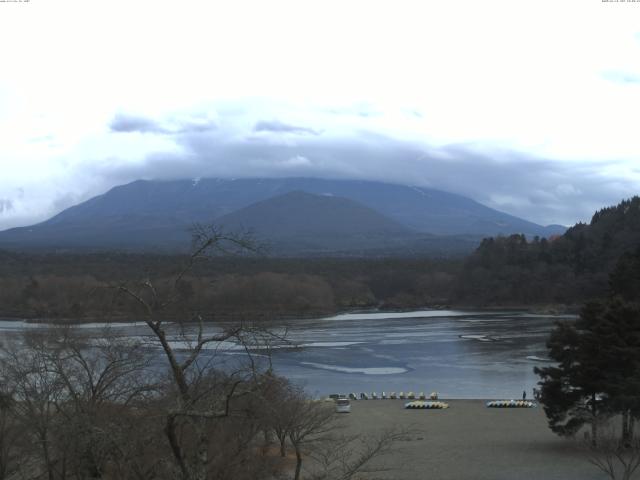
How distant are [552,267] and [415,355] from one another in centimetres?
3700

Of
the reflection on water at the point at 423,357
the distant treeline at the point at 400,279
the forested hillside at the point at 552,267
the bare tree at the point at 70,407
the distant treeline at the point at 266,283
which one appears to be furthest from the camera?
the forested hillside at the point at 552,267

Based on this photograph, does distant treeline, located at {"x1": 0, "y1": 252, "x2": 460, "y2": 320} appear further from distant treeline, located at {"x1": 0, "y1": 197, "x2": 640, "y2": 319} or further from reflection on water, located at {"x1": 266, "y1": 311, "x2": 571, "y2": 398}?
reflection on water, located at {"x1": 266, "y1": 311, "x2": 571, "y2": 398}

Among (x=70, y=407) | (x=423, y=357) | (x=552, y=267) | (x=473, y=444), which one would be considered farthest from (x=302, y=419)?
(x=552, y=267)

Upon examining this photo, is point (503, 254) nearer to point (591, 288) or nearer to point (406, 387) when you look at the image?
point (591, 288)

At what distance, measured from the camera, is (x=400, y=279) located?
3346 inches

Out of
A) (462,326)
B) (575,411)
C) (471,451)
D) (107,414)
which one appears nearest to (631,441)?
(575,411)

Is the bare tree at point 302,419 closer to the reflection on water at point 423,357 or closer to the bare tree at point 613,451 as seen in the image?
the bare tree at point 613,451

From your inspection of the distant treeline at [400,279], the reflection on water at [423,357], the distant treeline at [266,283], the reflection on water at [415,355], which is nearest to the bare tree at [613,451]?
the reflection on water at [415,355]

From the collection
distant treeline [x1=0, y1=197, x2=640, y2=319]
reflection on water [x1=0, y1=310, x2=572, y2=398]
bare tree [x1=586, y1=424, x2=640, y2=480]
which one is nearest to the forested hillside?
distant treeline [x1=0, y1=197, x2=640, y2=319]

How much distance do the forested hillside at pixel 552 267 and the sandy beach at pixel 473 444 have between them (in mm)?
44462

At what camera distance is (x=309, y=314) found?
2569 inches

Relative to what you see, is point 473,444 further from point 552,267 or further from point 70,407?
point 552,267

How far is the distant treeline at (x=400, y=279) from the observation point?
6212 centimetres

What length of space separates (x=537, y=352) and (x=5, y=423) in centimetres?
2858
